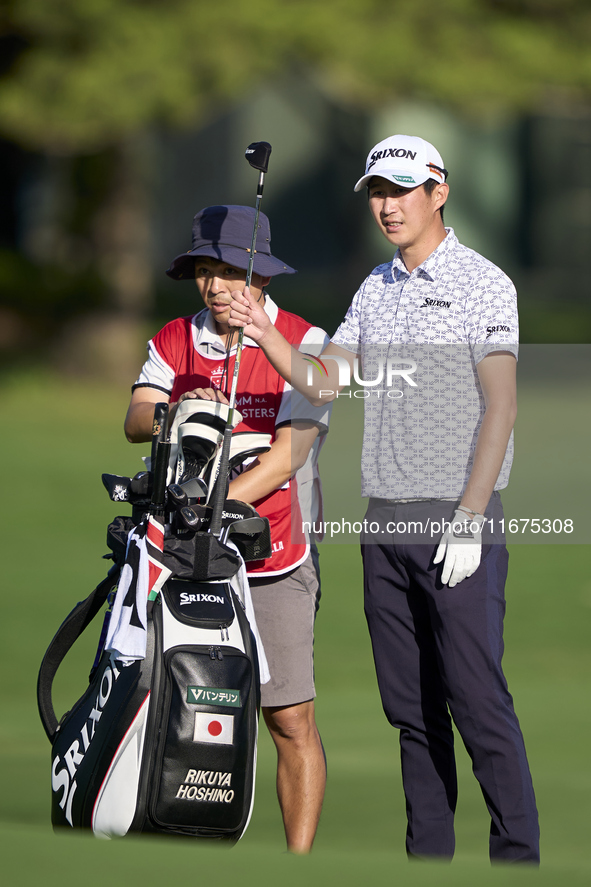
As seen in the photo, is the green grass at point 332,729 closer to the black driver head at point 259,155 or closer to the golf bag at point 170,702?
the golf bag at point 170,702

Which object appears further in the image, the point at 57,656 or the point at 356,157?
the point at 356,157

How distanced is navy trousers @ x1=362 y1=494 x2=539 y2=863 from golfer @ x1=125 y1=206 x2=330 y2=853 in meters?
0.33

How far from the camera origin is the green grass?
7.52 feet

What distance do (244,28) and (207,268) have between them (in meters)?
11.0

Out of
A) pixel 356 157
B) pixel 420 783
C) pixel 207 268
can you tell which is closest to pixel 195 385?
pixel 207 268

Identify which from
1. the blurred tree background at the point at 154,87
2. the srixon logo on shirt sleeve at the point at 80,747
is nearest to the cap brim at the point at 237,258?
the srixon logo on shirt sleeve at the point at 80,747

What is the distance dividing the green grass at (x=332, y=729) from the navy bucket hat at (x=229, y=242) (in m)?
0.70

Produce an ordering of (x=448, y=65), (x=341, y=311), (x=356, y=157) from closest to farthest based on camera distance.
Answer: (x=448, y=65) < (x=341, y=311) < (x=356, y=157)

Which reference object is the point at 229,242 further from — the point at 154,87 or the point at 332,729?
the point at 154,87

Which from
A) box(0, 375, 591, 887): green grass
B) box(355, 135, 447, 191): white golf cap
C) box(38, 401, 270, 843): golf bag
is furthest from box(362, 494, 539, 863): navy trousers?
box(355, 135, 447, 191): white golf cap

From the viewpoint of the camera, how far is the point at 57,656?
3.23m

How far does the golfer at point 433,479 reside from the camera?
3061 mm

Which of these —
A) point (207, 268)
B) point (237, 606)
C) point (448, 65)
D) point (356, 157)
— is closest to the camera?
point (237, 606)

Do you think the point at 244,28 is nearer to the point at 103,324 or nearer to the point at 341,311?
the point at 103,324
